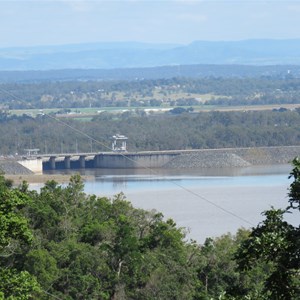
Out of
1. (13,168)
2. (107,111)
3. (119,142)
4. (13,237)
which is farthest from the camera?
(107,111)

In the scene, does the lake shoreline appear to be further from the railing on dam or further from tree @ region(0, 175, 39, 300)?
tree @ region(0, 175, 39, 300)

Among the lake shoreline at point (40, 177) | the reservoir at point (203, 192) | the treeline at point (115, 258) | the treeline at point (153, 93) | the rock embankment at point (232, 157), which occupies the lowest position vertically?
the treeline at point (153, 93)

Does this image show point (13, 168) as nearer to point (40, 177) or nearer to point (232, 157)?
point (40, 177)

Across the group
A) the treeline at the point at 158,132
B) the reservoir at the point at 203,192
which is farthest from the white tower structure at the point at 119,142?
the reservoir at the point at 203,192

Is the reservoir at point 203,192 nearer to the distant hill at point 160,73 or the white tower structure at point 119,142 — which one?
the white tower structure at point 119,142

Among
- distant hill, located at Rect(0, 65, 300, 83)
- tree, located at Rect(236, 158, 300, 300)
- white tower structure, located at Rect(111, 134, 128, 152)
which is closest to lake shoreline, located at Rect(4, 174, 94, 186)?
white tower structure, located at Rect(111, 134, 128, 152)

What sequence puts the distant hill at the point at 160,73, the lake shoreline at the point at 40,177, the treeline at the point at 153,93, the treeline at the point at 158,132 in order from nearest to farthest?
the lake shoreline at the point at 40,177 < the treeline at the point at 158,132 < the treeline at the point at 153,93 < the distant hill at the point at 160,73

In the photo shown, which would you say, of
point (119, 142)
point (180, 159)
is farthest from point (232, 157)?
point (119, 142)
